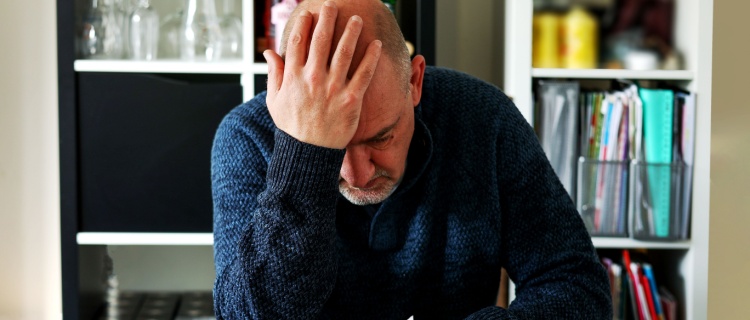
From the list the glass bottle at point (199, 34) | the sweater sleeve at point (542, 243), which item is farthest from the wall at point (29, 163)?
the sweater sleeve at point (542, 243)

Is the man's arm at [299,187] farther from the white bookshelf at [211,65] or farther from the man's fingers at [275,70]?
the white bookshelf at [211,65]

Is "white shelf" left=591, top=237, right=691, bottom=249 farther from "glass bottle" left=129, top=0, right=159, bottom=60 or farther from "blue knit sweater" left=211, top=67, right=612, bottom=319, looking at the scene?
"glass bottle" left=129, top=0, right=159, bottom=60

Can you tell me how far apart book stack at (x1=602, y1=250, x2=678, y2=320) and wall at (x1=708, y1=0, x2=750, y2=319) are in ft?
0.53

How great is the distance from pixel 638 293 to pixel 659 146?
13.6 inches

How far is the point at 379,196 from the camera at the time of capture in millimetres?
1208

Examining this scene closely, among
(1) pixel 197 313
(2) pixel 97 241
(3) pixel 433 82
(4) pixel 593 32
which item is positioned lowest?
(1) pixel 197 313

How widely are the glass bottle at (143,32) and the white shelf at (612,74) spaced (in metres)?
0.89

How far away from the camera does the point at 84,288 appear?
219 cm

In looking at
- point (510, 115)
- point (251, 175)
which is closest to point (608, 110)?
point (510, 115)

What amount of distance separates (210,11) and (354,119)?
4.11ft

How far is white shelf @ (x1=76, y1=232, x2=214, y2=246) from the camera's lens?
6.97ft

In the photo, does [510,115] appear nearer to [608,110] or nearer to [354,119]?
[354,119]

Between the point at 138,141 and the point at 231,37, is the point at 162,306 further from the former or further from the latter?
the point at 231,37

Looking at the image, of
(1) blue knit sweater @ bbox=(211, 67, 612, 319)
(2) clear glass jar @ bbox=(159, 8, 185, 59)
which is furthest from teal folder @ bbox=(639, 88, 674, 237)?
(2) clear glass jar @ bbox=(159, 8, 185, 59)
